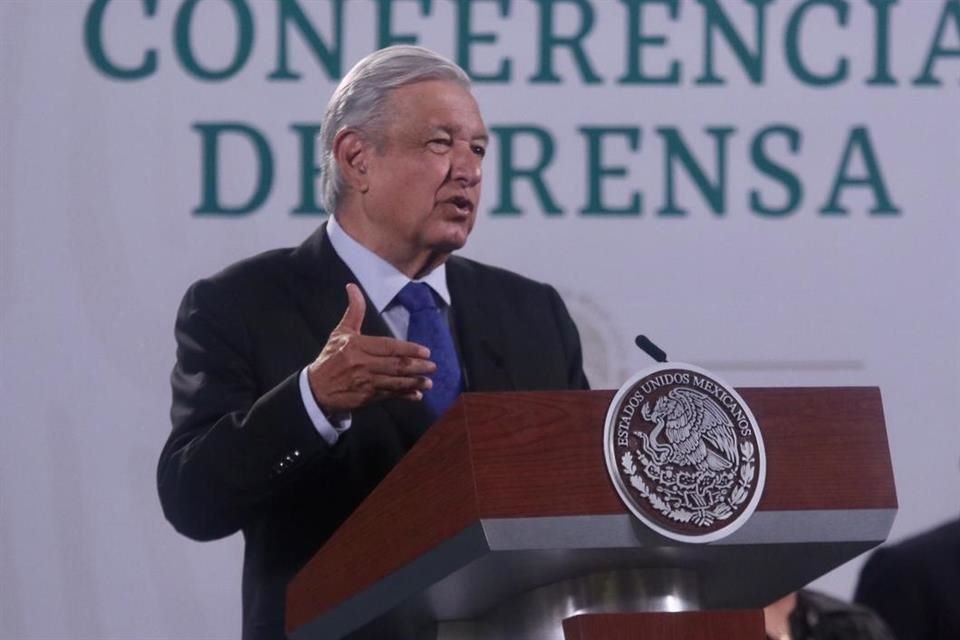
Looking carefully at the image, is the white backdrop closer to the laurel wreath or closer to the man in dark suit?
the man in dark suit

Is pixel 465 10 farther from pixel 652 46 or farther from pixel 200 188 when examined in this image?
pixel 200 188

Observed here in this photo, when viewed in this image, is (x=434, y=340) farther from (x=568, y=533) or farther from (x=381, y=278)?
(x=568, y=533)

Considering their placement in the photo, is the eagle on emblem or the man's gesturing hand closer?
the eagle on emblem

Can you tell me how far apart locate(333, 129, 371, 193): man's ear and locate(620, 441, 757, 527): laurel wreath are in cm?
85

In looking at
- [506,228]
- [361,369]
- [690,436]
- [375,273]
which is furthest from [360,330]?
[506,228]

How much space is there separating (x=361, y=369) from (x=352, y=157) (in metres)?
0.66

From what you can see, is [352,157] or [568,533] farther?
[352,157]

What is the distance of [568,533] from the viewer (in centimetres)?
140

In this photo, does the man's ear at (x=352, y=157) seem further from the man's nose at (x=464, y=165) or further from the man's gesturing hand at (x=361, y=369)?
the man's gesturing hand at (x=361, y=369)

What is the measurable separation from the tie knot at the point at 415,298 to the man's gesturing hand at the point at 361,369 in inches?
17.9

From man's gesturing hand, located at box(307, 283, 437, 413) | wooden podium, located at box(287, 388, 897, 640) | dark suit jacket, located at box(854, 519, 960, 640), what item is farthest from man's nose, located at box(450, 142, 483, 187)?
dark suit jacket, located at box(854, 519, 960, 640)

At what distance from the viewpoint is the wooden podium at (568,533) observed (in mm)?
1401

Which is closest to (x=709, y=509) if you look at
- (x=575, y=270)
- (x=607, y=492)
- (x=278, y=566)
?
(x=607, y=492)

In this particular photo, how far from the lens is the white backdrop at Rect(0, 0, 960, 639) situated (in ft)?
8.73
